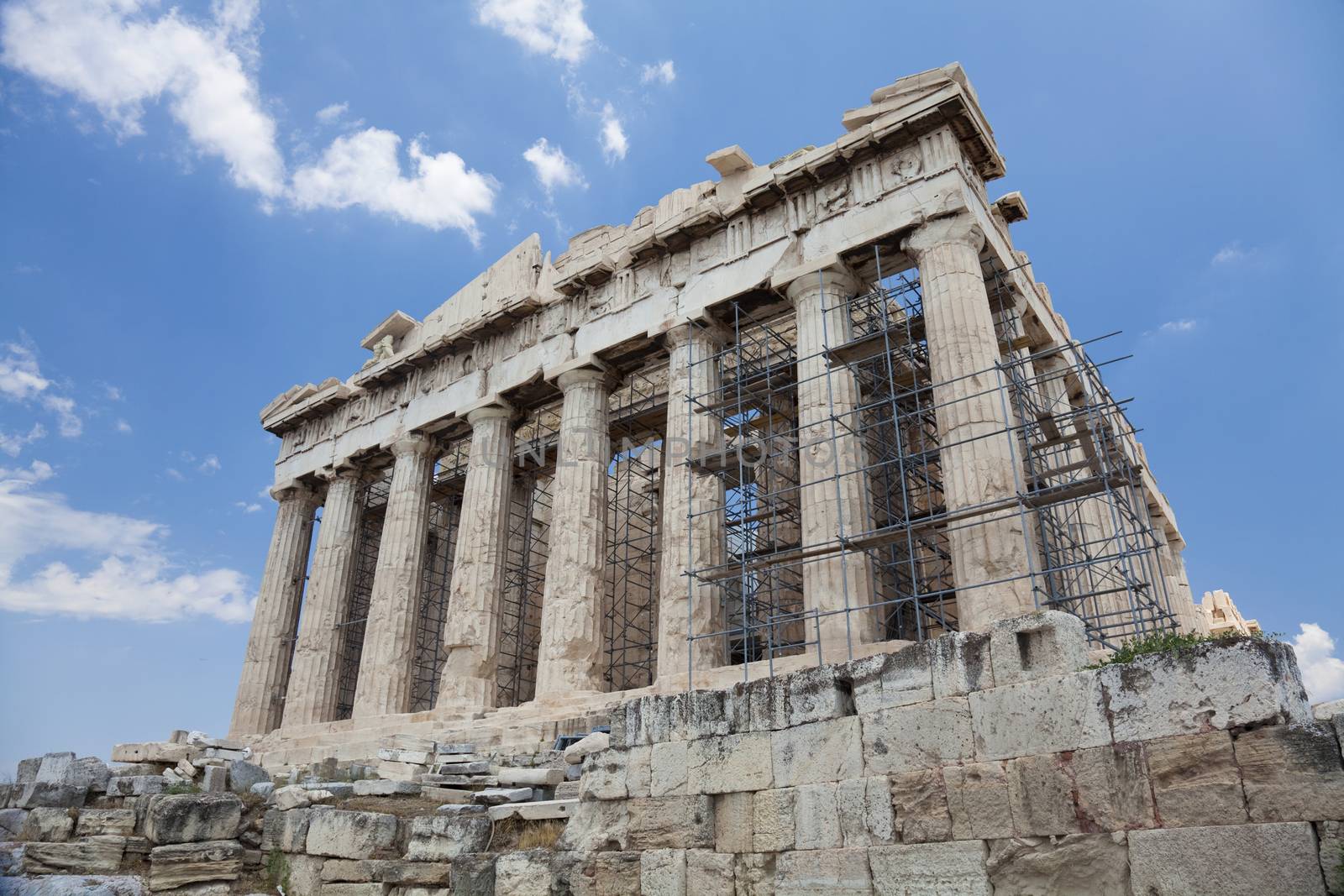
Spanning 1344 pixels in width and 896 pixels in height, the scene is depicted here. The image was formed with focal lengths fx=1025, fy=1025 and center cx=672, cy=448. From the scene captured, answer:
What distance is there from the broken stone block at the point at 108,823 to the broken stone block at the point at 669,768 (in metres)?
6.31

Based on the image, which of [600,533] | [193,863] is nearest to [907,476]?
[600,533]

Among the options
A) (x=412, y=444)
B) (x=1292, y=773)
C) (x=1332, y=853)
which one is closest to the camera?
(x=1332, y=853)

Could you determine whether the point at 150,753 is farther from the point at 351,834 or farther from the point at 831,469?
the point at 831,469

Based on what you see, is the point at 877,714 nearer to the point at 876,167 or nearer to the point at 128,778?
the point at 128,778

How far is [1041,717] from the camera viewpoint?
20.6 feet

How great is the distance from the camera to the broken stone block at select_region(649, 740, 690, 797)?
315 inches

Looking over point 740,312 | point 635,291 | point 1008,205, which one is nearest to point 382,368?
point 635,291

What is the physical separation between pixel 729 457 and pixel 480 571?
607 cm

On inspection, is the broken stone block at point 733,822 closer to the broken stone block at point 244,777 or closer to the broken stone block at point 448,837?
the broken stone block at point 448,837

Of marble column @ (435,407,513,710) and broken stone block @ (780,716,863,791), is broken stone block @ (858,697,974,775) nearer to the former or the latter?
broken stone block @ (780,716,863,791)

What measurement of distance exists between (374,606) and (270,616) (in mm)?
4424

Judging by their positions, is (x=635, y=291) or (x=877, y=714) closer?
(x=877, y=714)

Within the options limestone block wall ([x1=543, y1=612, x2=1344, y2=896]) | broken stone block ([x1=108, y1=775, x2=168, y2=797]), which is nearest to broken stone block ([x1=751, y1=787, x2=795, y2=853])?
limestone block wall ([x1=543, y1=612, x2=1344, y2=896])

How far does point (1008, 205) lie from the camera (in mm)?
17969
